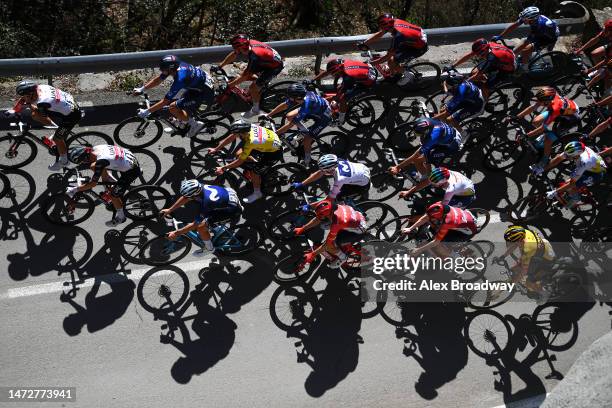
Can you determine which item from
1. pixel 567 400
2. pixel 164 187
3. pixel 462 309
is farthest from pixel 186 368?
pixel 567 400

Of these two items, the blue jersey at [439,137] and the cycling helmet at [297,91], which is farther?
the cycling helmet at [297,91]

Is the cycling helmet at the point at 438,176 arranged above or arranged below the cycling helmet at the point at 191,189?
above

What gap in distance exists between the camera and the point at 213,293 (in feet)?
37.3

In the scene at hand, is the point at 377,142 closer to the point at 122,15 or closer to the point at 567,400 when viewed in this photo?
the point at 567,400

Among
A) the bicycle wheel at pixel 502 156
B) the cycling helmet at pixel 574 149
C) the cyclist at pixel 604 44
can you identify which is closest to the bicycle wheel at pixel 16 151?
the bicycle wheel at pixel 502 156

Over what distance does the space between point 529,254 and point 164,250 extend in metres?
6.29

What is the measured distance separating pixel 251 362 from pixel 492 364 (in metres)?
4.09

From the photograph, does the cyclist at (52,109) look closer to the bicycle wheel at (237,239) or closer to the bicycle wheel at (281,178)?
the bicycle wheel at (237,239)

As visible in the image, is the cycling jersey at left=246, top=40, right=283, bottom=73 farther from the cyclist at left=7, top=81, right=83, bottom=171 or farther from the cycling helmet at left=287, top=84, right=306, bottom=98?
the cyclist at left=7, top=81, right=83, bottom=171

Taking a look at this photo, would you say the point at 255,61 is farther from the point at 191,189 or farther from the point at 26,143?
the point at 26,143

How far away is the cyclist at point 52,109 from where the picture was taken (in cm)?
1181

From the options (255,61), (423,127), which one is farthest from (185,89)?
(423,127)

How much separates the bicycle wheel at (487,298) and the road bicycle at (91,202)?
5.86 metres

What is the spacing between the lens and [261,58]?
13.3 metres
